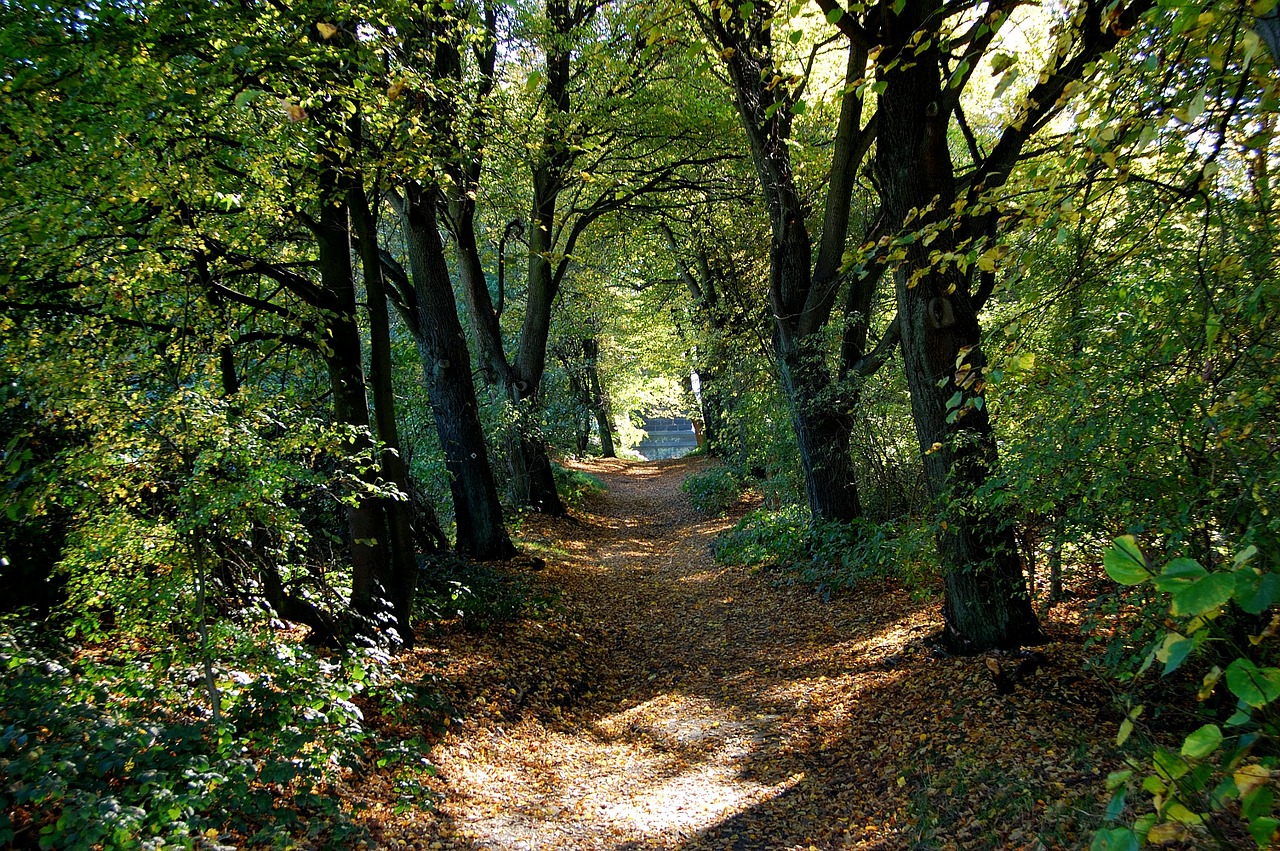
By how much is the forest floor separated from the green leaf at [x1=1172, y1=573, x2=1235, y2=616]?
2.06m

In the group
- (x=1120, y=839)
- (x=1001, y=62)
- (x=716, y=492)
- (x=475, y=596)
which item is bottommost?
(x=716, y=492)

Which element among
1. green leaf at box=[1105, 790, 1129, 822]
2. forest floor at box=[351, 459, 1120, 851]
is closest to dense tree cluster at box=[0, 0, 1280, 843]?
green leaf at box=[1105, 790, 1129, 822]

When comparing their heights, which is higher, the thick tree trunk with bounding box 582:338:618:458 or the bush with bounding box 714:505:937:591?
the thick tree trunk with bounding box 582:338:618:458

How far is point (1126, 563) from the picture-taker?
146 cm

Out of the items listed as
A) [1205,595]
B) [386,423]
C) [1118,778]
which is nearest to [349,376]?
[386,423]

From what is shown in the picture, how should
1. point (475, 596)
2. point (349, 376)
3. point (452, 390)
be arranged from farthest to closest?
point (452, 390), point (475, 596), point (349, 376)

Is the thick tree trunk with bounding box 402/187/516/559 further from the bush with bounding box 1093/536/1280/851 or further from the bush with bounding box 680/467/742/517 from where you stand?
the bush with bounding box 1093/536/1280/851

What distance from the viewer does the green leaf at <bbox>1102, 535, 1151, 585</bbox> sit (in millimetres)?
1394

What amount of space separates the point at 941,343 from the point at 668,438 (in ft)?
187

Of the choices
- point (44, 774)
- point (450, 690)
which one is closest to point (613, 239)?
point (450, 690)

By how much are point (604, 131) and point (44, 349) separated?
857 cm

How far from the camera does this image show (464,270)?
Answer: 479 inches

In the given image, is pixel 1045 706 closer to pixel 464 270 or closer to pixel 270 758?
pixel 270 758

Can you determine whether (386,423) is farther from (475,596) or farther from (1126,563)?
(1126,563)
